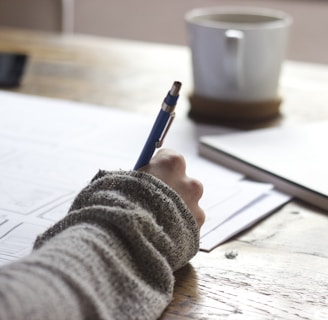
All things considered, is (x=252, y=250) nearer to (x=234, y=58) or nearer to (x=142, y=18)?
(x=234, y=58)

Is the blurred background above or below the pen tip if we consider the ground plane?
below

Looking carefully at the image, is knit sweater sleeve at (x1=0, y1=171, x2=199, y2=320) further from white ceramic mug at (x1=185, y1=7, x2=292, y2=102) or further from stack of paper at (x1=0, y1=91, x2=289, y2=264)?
white ceramic mug at (x1=185, y1=7, x2=292, y2=102)

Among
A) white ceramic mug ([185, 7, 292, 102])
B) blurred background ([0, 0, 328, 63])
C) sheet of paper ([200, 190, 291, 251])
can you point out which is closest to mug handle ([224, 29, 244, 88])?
white ceramic mug ([185, 7, 292, 102])

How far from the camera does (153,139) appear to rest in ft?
1.91

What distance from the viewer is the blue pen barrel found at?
1.91ft

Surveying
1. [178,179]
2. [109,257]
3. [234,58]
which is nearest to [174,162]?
[178,179]

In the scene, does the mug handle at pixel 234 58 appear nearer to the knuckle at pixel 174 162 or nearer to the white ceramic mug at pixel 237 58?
the white ceramic mug at pixel 237 58

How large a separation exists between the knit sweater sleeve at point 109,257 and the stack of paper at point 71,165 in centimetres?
7

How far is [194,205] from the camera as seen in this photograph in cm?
57

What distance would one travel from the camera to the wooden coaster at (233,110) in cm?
95

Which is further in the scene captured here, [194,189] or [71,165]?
[71,165]

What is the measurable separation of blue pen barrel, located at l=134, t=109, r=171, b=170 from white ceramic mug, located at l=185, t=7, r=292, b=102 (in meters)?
0.34

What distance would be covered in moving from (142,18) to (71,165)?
1.65 meters

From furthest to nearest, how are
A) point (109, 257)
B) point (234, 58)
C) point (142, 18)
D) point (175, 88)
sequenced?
point (142, 18) → point (234, 58) → point (175, 88) → point (109, 257)
